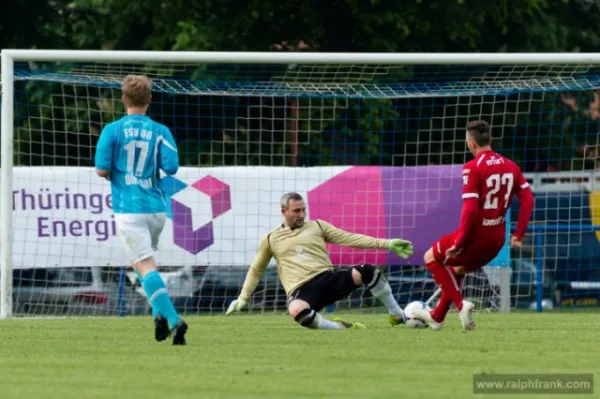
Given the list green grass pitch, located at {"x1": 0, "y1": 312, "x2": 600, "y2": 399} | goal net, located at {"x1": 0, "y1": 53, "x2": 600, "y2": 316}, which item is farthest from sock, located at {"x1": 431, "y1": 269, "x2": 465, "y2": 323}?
goal net, located at {"x1": 0, "y1": 53, "x2": 600, "y2": 316}

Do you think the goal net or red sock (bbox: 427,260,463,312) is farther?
the goal net

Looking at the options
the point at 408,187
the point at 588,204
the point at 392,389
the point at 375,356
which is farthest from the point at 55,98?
the point at 392,389

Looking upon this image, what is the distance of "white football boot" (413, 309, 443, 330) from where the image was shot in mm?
11266

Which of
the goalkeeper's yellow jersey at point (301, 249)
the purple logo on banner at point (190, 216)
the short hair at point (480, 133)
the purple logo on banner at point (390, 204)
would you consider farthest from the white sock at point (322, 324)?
the purple logo on banner at point (190, 216)

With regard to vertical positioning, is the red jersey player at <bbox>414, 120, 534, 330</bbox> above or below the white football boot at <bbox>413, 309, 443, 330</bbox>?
above

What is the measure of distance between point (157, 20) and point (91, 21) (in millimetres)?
2155

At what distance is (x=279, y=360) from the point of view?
856cm

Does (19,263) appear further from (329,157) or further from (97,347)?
(97,347)

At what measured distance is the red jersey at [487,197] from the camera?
1078 cm

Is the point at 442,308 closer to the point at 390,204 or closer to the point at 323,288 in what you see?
the point at 323,288

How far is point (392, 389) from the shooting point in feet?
22.9

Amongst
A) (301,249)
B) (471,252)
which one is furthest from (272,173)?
(471,252)

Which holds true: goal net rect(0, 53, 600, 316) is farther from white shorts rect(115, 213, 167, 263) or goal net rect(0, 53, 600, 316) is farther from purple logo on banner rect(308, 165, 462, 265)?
white shorts rect(115, 213, 167, 263)
